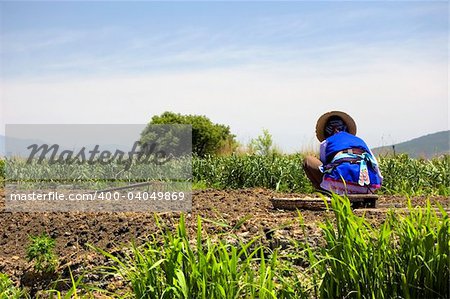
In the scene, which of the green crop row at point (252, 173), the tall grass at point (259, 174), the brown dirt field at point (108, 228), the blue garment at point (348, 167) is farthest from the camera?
the tall grass at point (259, 174)

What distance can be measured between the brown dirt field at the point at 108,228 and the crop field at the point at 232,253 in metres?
0.01

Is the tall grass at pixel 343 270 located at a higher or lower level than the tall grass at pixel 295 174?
lower

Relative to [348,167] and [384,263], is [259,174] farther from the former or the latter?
[384,263]

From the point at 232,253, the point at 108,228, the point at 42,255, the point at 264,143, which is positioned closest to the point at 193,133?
the point at 264,143

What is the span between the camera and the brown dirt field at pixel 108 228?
5414 millimetres

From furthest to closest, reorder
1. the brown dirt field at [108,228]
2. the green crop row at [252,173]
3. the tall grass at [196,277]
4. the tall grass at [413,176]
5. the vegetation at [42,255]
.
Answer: the green crop row at [252,173] < the tall grass at [413,176] < the vegetation at [42,255] < the brown dirt field at [108,228] < the tall grass at [196,277]

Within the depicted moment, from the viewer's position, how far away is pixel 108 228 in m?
6.77

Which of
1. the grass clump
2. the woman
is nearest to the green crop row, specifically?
the woman

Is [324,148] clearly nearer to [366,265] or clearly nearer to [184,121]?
[366,265]

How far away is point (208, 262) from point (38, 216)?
4.48 metres

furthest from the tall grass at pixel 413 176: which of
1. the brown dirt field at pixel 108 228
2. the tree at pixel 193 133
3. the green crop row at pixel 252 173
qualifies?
the tree at pixel 193 133

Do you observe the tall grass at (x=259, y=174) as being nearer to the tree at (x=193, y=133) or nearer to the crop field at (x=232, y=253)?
the crop field at (x=232, y=253)

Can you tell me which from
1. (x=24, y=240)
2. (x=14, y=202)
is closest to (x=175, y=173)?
(x=14, y=202)

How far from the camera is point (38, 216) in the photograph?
7.88m
